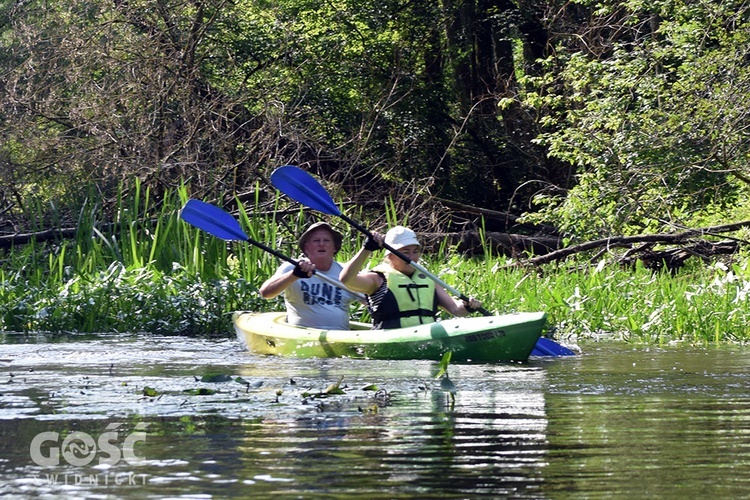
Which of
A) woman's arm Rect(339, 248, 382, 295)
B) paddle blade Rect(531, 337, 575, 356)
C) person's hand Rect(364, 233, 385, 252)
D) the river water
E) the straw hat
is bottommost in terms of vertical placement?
the river water

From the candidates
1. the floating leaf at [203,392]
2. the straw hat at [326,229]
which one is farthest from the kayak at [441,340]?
the floating leaf at [203,392]

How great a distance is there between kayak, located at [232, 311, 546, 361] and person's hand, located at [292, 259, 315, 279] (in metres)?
0.36

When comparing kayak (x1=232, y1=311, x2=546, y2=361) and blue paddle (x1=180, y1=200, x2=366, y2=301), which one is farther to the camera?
blue paddle (x1=180, y1=200, x2=366, y2=301)

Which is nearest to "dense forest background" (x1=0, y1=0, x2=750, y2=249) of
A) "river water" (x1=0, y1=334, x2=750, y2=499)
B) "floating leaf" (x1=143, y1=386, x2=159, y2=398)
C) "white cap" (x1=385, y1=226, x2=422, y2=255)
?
"white cap" (x1=385, y1=226, x2=422, y2=255)

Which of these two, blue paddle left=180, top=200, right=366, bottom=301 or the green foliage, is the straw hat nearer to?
blue paddle left=180, top=200, right=366, bottom=301

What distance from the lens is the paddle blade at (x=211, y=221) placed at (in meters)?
9.20

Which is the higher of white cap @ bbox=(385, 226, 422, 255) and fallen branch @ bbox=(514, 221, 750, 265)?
fallen branch @ bbox=(514, 221, 750, 265)

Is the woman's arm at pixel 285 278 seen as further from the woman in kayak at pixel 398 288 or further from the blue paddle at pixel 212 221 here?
the blue paddle at pixel 212 221

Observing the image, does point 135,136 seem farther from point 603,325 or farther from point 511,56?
point 511,56

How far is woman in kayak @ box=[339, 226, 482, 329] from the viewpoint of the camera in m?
7.75

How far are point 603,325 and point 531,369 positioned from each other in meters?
2.80

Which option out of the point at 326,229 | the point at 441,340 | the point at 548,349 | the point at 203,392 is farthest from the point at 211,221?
the point at 203,392

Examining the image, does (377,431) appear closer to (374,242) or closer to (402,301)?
(374,242)

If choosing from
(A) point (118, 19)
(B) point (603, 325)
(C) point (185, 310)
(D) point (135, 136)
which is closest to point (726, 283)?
(B) point (603, 325)
